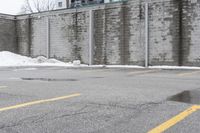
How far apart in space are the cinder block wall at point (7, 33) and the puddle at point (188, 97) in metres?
28.0

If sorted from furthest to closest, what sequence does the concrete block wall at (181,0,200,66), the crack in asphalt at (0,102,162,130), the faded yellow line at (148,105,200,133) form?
the concrete block wall at (181,0,200,66), the crack in asphalt at (0,102,162,130), the faded yellow line at (148,105,200,133)

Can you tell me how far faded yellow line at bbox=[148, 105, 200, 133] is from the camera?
579 centimetres

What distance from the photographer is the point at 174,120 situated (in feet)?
21.1

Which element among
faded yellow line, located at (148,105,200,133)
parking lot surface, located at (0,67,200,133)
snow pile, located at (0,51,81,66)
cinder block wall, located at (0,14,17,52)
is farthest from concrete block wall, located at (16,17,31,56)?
faded yellow line, located at (148,105,200,133)

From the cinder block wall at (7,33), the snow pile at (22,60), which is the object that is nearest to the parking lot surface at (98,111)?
the snow pile at (22,60)

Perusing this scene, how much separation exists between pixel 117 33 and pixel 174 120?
22472 mm

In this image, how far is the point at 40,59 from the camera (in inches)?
1278

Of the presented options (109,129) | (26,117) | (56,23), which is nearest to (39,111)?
(26,117)

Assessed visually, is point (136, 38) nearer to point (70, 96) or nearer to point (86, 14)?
point (86, 14)

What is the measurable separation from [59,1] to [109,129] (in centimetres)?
7770

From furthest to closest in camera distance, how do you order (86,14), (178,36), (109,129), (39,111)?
(86,14), (178,36), (39,111), (109,129)

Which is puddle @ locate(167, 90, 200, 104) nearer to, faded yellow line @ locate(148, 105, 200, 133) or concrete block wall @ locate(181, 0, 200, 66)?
faded yellow line @ locate(148, 105, 200, 133)

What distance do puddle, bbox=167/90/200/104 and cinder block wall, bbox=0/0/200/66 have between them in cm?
1505

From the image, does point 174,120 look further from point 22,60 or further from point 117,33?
point 22,60
